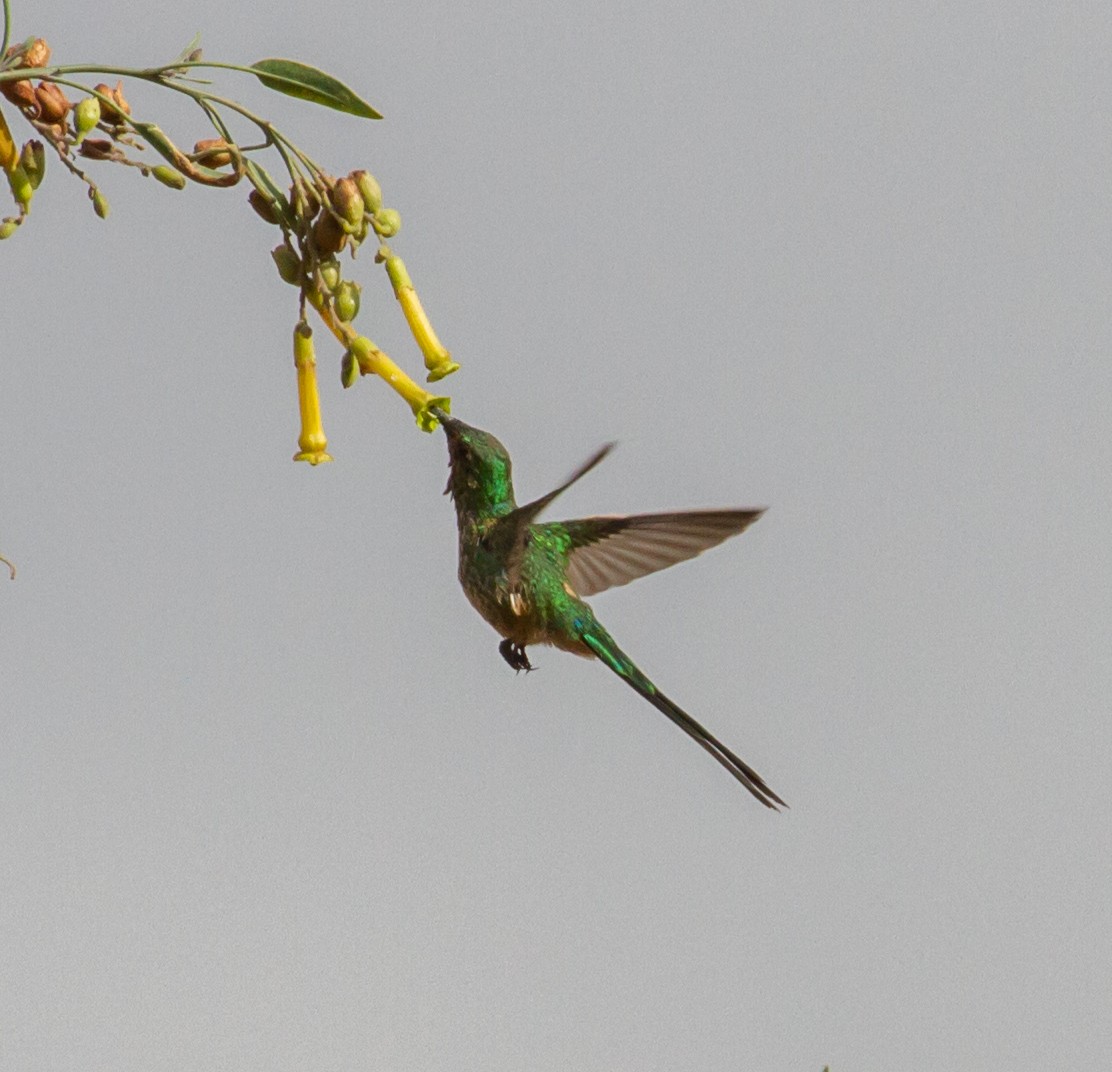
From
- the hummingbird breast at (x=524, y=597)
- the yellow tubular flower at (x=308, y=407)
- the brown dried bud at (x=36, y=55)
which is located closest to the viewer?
the brown dried bud at (x=36, y=55)

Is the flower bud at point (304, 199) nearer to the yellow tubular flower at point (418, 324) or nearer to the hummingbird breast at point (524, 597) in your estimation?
the yellow tubular flower at point (418, 324)

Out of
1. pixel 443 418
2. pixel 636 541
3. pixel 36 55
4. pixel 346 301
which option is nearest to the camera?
pixel 36 55

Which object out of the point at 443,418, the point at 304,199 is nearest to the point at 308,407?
the point at 443,418

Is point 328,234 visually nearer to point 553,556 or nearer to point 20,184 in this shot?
point 20,184

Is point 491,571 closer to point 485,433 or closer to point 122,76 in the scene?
point 485,433

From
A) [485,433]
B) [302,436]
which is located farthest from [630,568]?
[302,436]

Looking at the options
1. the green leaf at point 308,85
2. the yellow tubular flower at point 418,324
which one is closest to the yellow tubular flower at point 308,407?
the yellow tubular flower at point 418,324

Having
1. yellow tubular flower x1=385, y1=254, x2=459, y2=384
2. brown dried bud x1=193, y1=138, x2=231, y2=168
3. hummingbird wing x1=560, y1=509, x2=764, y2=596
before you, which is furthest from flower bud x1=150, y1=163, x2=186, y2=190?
hummingbird wing x1=560, y1=509, x2=764, y2=596
